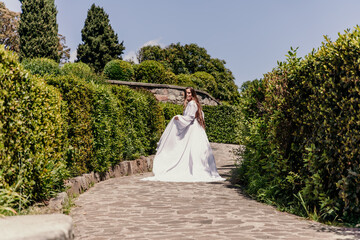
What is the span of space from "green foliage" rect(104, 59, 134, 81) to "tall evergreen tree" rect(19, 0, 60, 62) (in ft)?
39.6

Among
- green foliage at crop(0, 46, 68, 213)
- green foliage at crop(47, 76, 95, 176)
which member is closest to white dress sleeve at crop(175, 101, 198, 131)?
green foliage at crop(47, 76, 95, 176)

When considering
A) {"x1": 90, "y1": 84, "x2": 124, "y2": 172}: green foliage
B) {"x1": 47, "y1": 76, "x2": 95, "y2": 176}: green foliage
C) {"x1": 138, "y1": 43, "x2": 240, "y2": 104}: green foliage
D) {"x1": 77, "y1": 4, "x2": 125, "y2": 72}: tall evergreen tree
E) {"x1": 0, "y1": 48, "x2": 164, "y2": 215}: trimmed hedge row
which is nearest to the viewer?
{"x1": 0, "y1": 48, "x2": 164, "y2": 215}: trimmed hedge row

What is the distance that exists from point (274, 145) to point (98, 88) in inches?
190

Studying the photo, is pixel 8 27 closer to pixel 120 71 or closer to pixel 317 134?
pixel 120 71

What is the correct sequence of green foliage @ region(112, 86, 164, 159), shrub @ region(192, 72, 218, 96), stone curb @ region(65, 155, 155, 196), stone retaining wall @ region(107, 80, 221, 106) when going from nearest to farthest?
stone curb @ region(65, 155, 155, 196) → green foliage @ region(112, 86, 164, 159) → stone retaining wall @ region(107, 80, 221, 106) → shrub @ region(192, 72, 218, 96)

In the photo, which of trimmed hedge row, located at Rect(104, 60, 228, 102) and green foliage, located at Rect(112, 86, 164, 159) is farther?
trimmed hedge row, located at Rect(104, 60, 228, 102)

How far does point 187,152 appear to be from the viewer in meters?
11.4

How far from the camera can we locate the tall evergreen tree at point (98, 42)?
42.1 m

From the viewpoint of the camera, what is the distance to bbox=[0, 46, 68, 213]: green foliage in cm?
Answer: 557

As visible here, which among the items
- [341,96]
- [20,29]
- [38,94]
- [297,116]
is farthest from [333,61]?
[20,29]

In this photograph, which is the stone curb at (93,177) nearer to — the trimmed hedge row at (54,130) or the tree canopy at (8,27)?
the trimmed hedge row at (54,130)

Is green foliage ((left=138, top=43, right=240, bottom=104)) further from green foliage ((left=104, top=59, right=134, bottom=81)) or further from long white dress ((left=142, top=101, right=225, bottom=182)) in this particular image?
long white dress ((left=142, top=101, right=225, bottom=182))

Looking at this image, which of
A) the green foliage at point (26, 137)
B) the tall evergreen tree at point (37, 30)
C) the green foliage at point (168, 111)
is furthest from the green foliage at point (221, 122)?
the tall evergreen tree at point (37, 30)

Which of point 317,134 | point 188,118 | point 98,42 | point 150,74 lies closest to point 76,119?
point 188,118
